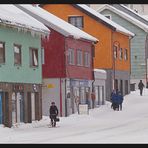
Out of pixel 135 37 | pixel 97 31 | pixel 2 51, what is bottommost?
pixel 2 51

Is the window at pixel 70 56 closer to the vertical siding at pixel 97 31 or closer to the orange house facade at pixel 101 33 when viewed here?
the orange house facade at pixel 101 33

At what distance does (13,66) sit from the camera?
3045cm

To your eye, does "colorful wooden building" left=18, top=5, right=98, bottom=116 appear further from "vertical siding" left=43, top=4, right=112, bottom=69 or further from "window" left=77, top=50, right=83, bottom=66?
"vertical siding" left=43, top=4, right=112, bottom=69

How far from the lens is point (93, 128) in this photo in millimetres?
27938

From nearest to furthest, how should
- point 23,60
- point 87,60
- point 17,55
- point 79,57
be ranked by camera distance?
point 17,55
point 23,60
point 79,57
point 87,60

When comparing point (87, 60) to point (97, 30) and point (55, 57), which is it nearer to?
point (55, 57)

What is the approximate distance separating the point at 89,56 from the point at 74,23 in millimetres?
6031

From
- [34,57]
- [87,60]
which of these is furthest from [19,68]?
[87,60]

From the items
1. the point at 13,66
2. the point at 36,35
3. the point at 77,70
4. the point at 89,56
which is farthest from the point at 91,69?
the point at 13,66

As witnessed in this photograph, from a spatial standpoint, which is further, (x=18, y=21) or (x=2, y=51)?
(x=18, y=21)

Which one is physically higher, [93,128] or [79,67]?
[79,67]

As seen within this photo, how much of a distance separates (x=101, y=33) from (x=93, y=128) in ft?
73.5

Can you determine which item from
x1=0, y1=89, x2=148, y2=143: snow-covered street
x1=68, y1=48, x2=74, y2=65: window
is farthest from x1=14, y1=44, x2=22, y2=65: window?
x1=68, y1=48, x2=74, y2=65: window

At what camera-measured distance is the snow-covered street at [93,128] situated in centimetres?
2192
